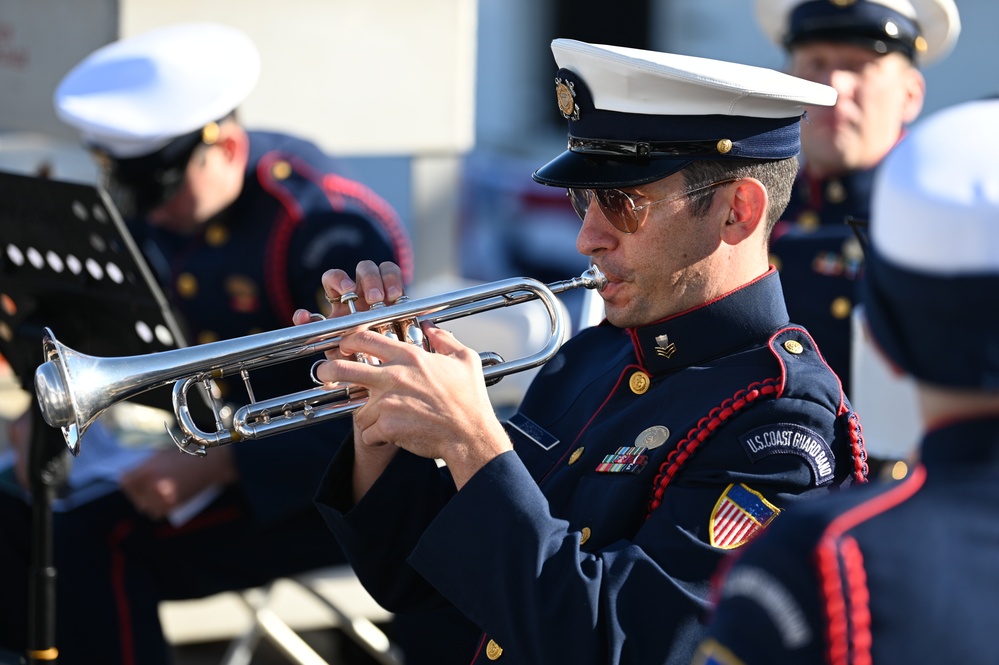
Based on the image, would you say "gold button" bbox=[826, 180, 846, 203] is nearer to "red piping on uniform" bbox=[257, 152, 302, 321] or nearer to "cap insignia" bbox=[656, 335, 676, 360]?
"red piping on uniform" bbox=[257, 152, 302, 321]

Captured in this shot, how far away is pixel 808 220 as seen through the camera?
4262 millimetres

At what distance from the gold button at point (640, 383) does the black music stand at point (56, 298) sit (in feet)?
3.69

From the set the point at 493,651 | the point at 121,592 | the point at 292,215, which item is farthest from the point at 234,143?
the point at 493,651

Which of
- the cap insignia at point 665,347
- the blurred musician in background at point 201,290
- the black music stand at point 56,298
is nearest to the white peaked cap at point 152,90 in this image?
the blurred musician in background at point 201,290

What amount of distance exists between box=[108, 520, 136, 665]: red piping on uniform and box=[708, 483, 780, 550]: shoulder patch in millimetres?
2243

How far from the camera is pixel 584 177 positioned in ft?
7.73

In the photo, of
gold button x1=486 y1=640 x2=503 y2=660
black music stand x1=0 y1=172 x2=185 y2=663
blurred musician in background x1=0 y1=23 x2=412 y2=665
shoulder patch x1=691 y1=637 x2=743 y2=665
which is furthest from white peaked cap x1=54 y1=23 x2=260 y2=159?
shoulder patch x1=691 y1=637 x2=743 y2=665

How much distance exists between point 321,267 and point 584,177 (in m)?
1.91

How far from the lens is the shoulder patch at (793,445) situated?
2.12 metres

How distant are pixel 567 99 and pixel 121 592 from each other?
216cm

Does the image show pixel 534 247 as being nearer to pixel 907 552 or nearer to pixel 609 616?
pixel 609 616

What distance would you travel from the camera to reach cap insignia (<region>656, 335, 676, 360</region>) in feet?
7.81

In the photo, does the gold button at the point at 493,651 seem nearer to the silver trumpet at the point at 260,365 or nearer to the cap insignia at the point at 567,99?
the silver trumpet at the point at 260,365

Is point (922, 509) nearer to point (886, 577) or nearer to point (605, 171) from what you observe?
point (886, 577)
